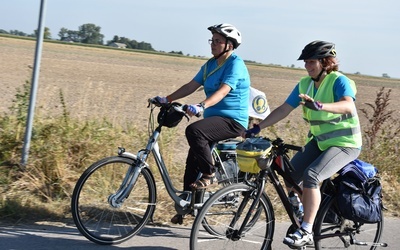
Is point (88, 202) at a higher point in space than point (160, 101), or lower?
lower

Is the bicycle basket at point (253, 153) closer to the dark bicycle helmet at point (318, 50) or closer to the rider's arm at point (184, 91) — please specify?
the dark bicycle helmet at point (318, 50)

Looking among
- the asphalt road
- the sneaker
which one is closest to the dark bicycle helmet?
the sneaker

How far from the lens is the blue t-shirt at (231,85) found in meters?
5.68

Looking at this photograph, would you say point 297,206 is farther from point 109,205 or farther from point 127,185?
point 109,205

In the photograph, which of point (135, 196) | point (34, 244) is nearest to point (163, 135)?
point (135, 196)

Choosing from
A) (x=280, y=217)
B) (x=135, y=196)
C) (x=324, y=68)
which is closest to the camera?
(x=324, y=68)

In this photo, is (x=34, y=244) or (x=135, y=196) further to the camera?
(x=135, y=196)

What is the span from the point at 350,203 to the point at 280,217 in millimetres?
1760

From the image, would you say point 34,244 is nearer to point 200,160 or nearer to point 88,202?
point 88,202

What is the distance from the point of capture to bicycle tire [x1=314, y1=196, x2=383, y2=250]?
16.8 ft

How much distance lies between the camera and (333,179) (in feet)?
17.0

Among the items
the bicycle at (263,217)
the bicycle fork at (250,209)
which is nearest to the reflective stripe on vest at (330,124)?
the bicycle at (263,217)

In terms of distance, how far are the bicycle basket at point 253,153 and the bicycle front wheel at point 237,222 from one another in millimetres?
164

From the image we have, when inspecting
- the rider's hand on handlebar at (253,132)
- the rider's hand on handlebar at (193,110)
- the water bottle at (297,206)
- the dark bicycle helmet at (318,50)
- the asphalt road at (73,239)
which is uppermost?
the dark bicycle helmet at (318,50)
